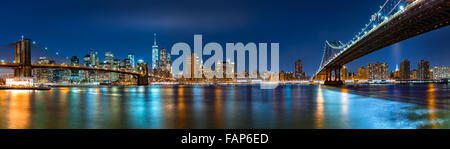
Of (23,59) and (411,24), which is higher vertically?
(411,24)

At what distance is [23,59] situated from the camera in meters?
59.8

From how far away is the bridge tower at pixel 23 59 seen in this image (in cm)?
5934

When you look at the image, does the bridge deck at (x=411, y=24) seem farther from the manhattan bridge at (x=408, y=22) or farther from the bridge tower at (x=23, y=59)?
the bridge tower at (x=23, y=59)

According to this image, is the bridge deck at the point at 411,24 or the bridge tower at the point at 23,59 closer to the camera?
the bridge deck at the point at 411,24

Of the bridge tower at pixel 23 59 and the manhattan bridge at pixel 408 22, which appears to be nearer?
the manhattan bridge at pixel 408 22

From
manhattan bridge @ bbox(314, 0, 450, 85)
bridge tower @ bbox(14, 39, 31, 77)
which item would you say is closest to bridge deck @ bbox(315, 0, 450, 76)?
manhattan bridge @ bbox(314, 0, 450, 85)

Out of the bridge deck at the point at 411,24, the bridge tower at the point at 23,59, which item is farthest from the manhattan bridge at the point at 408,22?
the bridge tower at the point at 23,59

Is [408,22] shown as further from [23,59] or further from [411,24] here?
[23,59]

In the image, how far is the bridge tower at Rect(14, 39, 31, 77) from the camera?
5934 cm

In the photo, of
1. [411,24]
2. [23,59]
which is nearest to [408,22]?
[411,24]

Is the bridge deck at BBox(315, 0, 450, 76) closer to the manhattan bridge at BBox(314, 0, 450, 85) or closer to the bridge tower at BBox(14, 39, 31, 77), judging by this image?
the manhattan bridge at BBox(314, 0, 450, 85)
